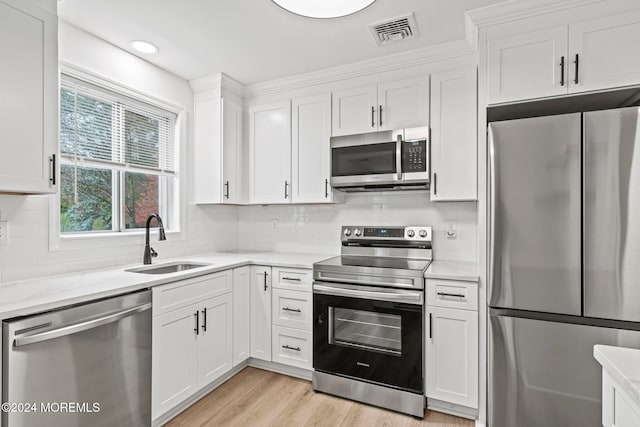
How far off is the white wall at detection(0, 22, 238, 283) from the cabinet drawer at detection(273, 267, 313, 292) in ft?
3.12

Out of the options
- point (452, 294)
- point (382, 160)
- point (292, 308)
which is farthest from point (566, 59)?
point (292, 308)

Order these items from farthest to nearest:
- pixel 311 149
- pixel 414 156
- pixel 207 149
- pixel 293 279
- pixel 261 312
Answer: pixel 207 149
pixel 311 149
pixel 261 312
pixel 293 279
pixel 414 156

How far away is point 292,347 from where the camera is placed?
272cm

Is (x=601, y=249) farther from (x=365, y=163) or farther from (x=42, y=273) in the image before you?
(x=42, y=273)

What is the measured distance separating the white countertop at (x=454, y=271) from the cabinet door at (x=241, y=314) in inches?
56.3

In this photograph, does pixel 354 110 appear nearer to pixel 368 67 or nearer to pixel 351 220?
pixel 368 67

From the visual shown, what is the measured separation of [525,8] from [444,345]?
2.09 metres

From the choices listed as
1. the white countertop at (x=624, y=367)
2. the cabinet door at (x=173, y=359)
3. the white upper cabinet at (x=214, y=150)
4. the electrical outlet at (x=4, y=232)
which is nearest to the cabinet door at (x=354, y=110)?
the white upper cabinet at (x=214, y=150)

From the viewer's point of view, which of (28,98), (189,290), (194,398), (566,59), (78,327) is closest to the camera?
(78,327)

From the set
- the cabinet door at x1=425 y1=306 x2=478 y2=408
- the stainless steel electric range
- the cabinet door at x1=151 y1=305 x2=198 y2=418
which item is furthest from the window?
the cabinet door at x1=425 y1=306 x2=478 y2=408

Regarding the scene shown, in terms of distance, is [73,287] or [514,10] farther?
[514,10]

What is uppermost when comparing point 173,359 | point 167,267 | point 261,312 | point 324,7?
point 324,7

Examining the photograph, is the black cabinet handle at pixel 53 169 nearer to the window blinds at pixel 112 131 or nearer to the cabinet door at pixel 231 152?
the window blinds at pixel 112 131

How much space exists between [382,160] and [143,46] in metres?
1.96
